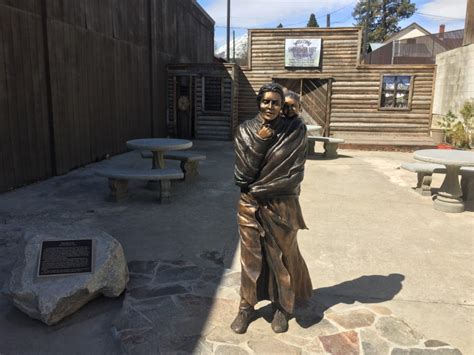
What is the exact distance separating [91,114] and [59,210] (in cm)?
460

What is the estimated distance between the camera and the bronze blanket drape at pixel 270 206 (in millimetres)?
2779

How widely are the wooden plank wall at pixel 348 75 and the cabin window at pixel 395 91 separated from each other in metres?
0.18

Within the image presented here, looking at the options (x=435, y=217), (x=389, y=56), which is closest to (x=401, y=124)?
(x=435, y=217)

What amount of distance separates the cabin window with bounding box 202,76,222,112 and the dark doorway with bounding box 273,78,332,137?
2196 mm

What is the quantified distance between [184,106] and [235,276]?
12.6m

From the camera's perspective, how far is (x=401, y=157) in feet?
41.0

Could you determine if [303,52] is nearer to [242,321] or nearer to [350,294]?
[350,294]

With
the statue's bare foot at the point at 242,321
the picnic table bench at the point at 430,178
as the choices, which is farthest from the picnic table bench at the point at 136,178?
the picnic table bench at the point at 430,178

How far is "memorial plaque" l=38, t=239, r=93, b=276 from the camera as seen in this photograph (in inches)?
132

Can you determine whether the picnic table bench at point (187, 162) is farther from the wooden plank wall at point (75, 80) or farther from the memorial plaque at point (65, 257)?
the memorial plaque at point (65, 257)

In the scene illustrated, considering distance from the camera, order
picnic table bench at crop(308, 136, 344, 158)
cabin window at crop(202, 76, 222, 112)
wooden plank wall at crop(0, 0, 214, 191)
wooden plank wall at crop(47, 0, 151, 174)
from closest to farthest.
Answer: wooden plank wall at crop(0, 0, 214, 191), wooden plank wall at crop(47, 0, 151, 174), picnic table bench at crop(308, 136, 344, 158), cabin window at crop(202, 76, 222, 112)

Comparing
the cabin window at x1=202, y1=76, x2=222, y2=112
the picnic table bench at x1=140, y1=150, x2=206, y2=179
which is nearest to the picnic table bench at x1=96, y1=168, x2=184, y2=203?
the picnic table bench at x1=140, y1=150, x2=206, y2=179

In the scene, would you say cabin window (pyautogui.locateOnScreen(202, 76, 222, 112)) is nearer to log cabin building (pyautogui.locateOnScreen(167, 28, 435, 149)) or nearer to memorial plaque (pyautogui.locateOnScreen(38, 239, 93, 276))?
log cabin building (pyautogui.locateOnScreen(167, 28, 435, 149))

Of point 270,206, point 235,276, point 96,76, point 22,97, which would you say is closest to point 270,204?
point 270,206
